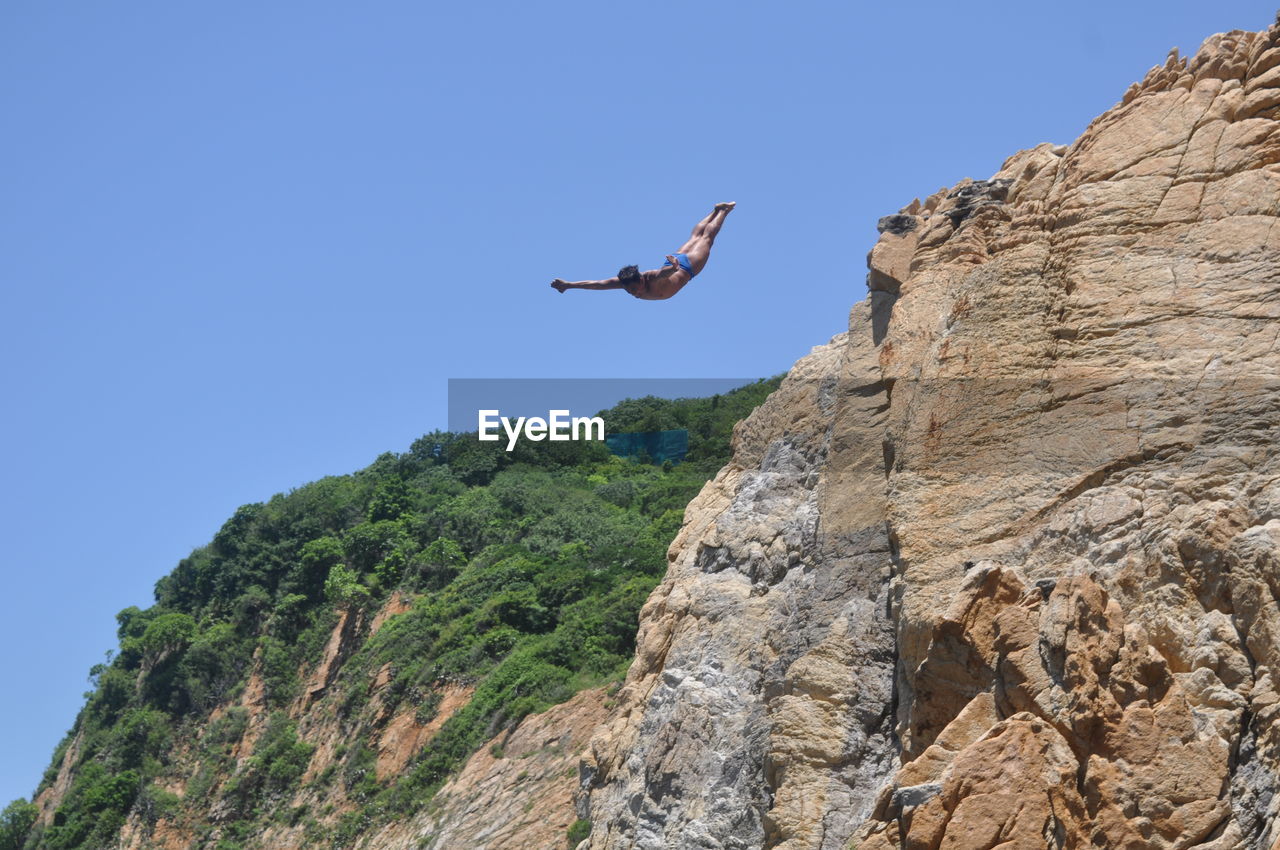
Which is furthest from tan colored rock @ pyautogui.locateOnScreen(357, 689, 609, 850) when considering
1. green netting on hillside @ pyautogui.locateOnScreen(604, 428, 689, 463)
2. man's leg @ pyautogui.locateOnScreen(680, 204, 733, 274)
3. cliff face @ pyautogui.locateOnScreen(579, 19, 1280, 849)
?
green netting on hillside @ pyautogui.locateOnScreen(604, 428, 689, 463)

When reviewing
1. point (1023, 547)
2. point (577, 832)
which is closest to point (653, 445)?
point (577, 832)

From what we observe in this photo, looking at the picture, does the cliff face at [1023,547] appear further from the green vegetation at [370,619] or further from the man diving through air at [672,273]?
the green vegetation at [370,619]

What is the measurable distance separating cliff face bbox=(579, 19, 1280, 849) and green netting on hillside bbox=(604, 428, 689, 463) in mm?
33926

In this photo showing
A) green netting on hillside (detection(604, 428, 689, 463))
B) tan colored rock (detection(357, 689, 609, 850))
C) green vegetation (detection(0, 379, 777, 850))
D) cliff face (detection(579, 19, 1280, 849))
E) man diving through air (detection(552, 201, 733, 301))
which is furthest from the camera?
green netting on hillside (detection(604, 428, 689, 463))

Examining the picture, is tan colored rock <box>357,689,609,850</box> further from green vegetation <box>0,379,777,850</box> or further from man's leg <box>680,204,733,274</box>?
man's leg <box>680,204,733,274</box>

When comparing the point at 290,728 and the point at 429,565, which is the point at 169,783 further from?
the point at 429,565

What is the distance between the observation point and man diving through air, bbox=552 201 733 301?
68.2 feet

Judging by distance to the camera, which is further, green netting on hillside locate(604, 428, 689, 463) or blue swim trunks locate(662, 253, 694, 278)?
green netting on hillside locate(604, 428, 689, 463)

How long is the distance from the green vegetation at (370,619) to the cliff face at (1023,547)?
44.3ft

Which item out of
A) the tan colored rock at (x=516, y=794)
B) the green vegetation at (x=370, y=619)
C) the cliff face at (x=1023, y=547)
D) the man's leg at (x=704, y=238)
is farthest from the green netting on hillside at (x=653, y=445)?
the cliff face at (x=1023, y=547)

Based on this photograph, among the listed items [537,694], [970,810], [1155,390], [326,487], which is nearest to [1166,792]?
[970,810]

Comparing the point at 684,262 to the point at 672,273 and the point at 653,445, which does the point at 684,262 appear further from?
the point at 653,445

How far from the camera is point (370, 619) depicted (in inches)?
1727

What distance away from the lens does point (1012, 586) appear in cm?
1377
